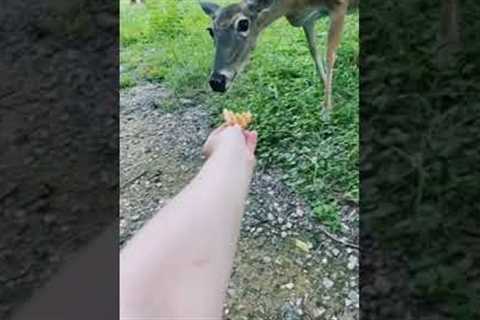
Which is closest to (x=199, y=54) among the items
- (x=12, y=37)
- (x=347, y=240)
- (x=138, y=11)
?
(x=138, y=11)

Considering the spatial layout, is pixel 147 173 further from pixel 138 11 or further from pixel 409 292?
pixel 409 292

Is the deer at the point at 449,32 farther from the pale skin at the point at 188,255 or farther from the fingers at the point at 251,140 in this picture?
the pale skin at the point at 188,255

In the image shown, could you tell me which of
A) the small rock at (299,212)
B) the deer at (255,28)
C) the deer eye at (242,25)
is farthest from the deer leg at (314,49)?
the small rock at (299,212)

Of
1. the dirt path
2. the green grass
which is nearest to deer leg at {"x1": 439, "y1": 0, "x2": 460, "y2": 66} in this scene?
the green grass

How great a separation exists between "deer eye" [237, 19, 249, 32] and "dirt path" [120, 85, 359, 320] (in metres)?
0.17

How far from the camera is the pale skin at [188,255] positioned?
1.35 metres

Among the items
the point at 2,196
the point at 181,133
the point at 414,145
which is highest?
the point at 181,133

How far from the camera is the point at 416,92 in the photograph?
7.25 ft

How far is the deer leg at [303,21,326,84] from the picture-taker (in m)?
1.81

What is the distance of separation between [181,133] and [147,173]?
0.33ft

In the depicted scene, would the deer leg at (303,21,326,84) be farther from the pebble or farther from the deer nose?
the pebble

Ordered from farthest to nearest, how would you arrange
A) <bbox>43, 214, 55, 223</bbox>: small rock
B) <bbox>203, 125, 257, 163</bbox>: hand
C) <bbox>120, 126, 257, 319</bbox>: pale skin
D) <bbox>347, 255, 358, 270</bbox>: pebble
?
<bbox>43, 214, 55, 223</bbox>: small rock
<bbox>347, 255, 358, 270</bbox>: pebble
<bbox>203, 125, 257, 163</bbox>: hand
<bbox>120, 126, 257, 319</bbox>: pale skin

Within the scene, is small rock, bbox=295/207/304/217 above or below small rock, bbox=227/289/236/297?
above

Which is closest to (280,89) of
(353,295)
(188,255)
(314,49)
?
(314,49)
